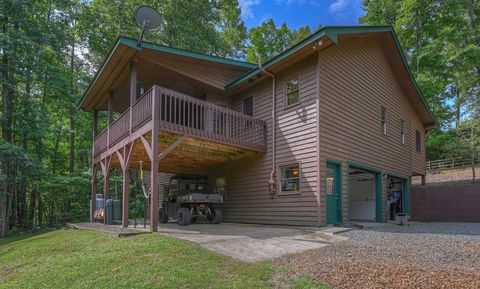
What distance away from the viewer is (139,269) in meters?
5.76

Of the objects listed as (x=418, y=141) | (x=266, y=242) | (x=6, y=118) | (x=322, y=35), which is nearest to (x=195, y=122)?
(x=322, y=35)

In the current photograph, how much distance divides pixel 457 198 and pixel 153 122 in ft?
46.2

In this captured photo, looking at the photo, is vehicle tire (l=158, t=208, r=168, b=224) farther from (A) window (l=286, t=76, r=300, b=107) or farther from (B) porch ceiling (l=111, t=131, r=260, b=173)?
(A) window (l=286, t=76, r=300, b=107)

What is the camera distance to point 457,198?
52.3 ft

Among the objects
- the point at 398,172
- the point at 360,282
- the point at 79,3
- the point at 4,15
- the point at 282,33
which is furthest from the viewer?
the point at 282,33

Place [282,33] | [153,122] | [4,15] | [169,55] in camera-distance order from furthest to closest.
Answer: [282,33]
[4,15]
[169,55]
[153,122]

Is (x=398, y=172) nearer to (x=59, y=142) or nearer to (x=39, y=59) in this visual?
(x=39, y=59)

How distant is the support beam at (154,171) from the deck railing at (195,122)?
3.6 inches

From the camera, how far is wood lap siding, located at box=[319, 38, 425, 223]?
1145 cm

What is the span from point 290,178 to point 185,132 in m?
3.89

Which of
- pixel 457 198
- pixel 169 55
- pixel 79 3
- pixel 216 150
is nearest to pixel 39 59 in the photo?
pixel 79 3

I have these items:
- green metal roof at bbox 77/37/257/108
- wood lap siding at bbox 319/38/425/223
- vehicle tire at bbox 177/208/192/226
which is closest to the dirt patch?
wood lap siding at bbox 319/38/425/223

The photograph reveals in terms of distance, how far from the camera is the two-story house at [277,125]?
10734 millimetres

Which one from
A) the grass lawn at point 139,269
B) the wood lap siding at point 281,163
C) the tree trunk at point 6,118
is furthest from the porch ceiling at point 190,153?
the tree trunk at point 6,118
